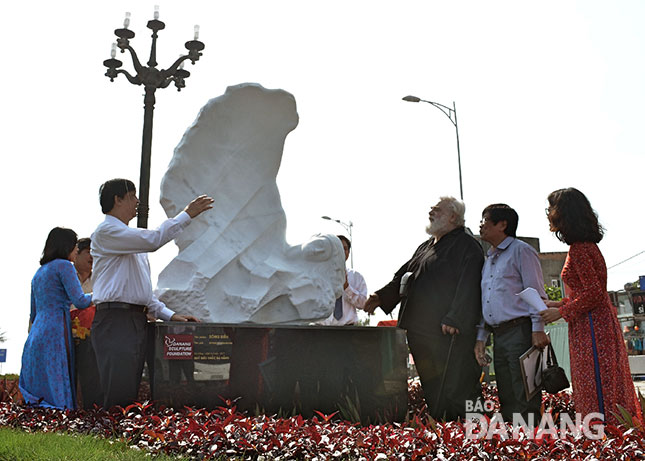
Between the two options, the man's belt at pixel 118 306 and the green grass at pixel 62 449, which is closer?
the green grass at pixel 62 449

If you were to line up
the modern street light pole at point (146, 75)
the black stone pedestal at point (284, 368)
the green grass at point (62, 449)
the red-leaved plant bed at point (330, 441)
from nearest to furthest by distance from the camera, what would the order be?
the red-leaved plant bed at point (330, 441) → the green grass at point (62, 449) → the black stone pedestal at point (284, 368) → the modern street light pole at point (146, 75)

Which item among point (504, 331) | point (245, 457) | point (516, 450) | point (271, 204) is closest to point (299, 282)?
point (271, 204)

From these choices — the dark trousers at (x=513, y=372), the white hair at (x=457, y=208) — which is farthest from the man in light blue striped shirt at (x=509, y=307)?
the white hair at (x=457, y=208)

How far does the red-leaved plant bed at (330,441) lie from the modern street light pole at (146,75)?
6149 mm

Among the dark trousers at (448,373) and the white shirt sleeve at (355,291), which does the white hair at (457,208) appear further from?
the white shirt sleeve at (355,291)

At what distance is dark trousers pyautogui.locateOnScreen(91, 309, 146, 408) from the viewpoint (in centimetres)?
439

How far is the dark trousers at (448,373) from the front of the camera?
4785 millimetres

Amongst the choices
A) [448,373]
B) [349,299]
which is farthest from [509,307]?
[349,299]

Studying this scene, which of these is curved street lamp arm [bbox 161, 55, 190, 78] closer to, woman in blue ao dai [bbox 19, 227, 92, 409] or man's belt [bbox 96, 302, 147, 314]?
woman in blue ao dai [bbox 19, 227, 92, 409]

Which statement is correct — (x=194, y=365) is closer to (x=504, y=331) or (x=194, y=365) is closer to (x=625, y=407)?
(x=504, y=331)

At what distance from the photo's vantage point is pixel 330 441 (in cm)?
339

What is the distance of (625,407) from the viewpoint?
3.66 meters

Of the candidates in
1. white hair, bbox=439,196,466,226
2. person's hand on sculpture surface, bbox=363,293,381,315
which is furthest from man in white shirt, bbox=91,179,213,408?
white hair, bbox=439,196,466,226

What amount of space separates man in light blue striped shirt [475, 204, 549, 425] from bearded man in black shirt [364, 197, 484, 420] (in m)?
0.21
